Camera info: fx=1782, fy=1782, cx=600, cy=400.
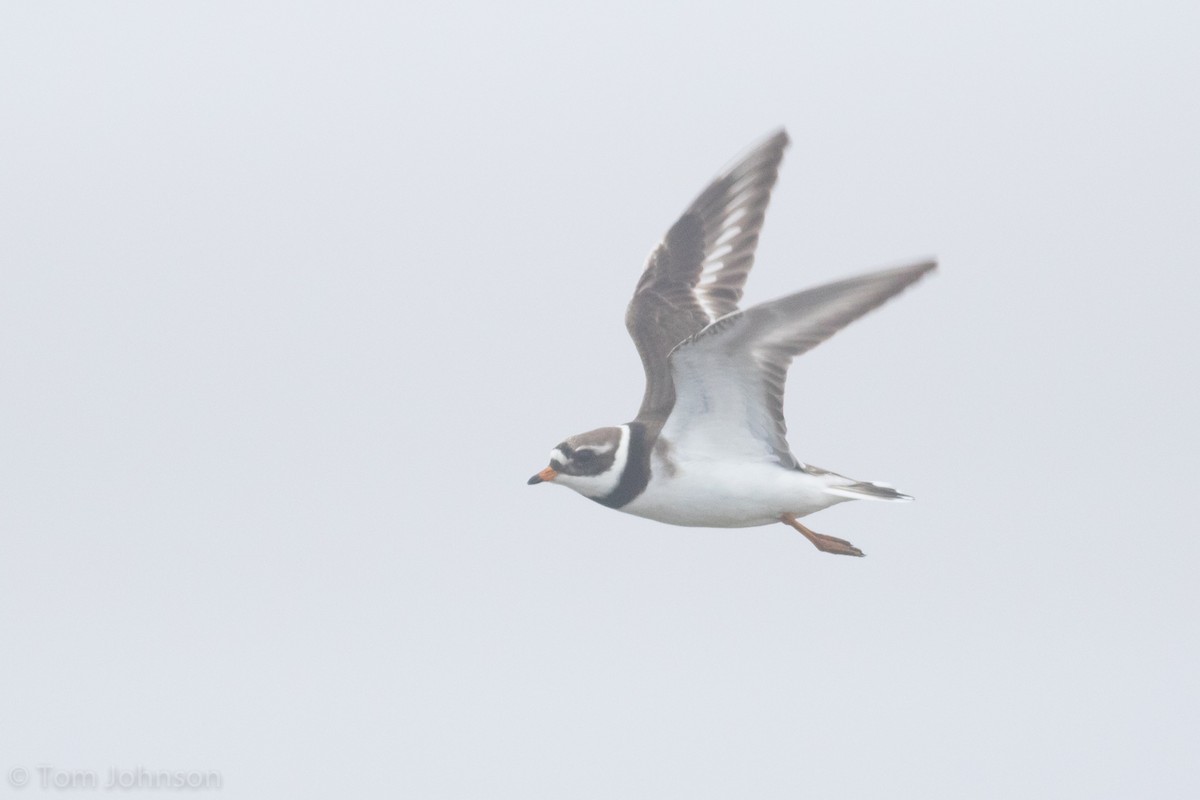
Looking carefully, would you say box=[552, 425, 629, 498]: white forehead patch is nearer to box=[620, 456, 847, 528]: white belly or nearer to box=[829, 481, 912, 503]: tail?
box=[620, 456, 847, 528]: white belly

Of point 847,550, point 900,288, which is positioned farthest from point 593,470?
point 900,288

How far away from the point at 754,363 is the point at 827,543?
6.67ft

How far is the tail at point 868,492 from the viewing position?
14.6 metres

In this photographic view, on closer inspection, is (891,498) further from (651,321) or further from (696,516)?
(651,321)

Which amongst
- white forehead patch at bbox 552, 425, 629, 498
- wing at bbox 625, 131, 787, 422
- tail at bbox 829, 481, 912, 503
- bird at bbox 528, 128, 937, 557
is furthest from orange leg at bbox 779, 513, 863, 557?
wing at bbox 625, 131, 787, 422

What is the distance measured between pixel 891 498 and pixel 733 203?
14.2ft

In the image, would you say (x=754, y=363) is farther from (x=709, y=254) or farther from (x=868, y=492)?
(x=709, y=254)

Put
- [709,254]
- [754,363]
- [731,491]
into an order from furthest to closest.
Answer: [709,254]
[731,491]
[754,363]

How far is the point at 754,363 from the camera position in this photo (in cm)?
1420

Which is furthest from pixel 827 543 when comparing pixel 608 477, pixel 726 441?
pixel 608 477

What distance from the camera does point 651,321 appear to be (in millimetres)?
17156

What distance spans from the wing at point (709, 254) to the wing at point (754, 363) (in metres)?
2.47

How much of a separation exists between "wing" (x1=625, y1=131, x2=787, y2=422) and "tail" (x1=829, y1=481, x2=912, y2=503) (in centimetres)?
290

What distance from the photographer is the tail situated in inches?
574
